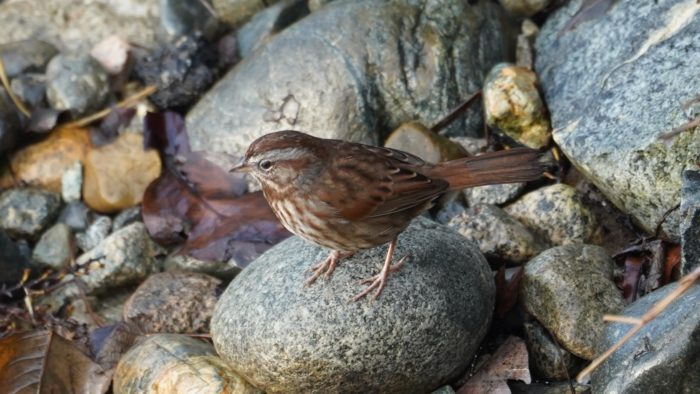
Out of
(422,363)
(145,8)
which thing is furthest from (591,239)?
(145,8)

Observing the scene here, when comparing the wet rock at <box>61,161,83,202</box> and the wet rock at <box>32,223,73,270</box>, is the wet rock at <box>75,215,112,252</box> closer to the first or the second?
the wet rock at <box>32,223,73,270</box>

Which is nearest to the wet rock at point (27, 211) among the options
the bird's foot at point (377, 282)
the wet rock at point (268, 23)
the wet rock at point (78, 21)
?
the wet rock at point (78, 21)

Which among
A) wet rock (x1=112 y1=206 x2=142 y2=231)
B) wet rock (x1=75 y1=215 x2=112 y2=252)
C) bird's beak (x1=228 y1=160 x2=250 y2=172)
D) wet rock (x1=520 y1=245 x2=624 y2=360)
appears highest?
bird's beak (x1=228 y1=160 x2=250 y2=172)

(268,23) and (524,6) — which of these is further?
(268,23)

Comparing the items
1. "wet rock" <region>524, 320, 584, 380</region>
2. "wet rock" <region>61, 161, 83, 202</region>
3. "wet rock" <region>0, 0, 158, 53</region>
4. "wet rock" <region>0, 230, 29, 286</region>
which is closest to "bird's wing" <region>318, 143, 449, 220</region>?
"wet rock" <region>524, 320, 584, 380</region>

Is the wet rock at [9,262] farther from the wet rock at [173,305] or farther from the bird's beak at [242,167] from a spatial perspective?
the bird's beak at [242,167]

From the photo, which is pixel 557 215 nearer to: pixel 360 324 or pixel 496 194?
pixel 496 194

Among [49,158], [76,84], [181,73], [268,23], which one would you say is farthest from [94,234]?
[268,23]
